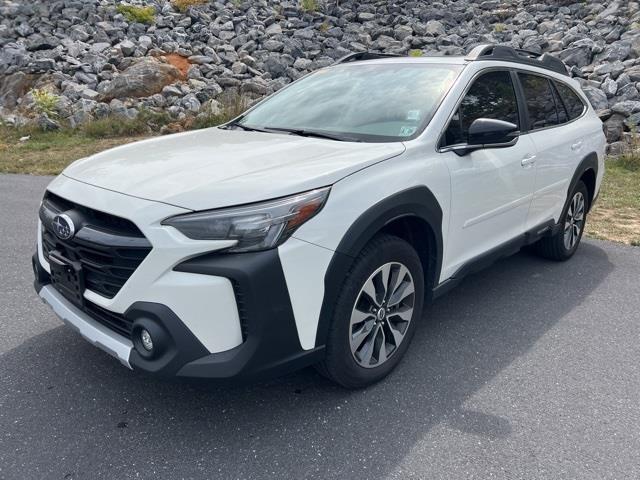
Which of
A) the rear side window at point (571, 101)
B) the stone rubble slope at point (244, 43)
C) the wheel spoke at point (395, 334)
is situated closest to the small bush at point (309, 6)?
the stone rubble slope at point (244, 43)

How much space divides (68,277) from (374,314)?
157 centimetres

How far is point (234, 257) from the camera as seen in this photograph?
2.35 metres

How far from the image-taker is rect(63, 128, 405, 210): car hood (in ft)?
8.02

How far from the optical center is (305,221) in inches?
97.0

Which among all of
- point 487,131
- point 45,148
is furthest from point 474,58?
point 45,148

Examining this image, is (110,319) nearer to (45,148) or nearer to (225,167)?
(225,167)

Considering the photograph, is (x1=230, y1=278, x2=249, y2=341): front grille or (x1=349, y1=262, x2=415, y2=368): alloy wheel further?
(x1=349, y1=262, x2=415, y2=368): alloy wheel

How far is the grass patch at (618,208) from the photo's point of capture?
6.06 metres

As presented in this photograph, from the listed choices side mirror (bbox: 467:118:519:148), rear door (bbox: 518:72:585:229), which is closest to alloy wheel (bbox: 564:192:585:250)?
rear door (bbox: 518:72:585:229)

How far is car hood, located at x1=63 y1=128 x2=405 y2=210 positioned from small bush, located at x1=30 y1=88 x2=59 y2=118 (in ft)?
33.8

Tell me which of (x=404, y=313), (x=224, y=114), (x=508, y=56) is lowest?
(x=224, y=114)

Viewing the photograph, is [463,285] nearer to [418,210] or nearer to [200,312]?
[418,210]

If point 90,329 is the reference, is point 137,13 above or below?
above

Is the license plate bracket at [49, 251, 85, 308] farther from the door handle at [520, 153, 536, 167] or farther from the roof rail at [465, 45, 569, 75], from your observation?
the door handle at [520, 153, 536, 167]
